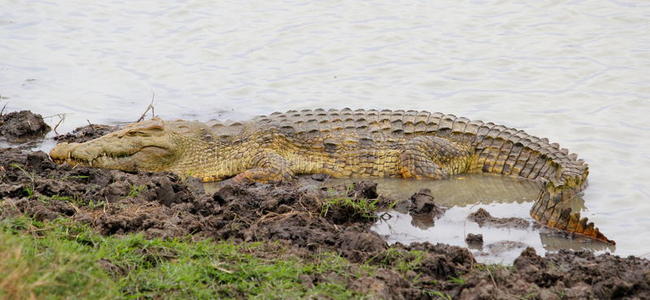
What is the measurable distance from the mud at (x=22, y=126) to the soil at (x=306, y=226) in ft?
5.80

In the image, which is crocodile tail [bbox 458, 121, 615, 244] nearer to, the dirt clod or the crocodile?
the crocodile

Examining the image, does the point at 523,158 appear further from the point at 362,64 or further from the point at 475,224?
the point at 362,64

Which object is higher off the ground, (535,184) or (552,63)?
(552,63)

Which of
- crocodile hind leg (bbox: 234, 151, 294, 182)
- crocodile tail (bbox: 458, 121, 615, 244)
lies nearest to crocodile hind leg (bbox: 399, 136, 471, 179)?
crocodile tail (bbox: 458, 121, 615, 244)

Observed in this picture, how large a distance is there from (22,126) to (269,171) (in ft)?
11.0

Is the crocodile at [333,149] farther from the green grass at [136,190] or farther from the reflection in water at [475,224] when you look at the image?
the green grass at [136,190]

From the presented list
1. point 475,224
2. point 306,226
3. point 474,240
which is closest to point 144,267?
point 306,226

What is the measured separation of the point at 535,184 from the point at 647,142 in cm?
178

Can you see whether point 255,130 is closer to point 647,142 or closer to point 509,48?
point 647,142

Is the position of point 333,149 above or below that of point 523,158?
below

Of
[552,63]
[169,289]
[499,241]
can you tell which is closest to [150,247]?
[169,289]

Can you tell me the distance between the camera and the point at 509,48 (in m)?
12.7

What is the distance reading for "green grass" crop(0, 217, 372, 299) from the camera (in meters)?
4.06

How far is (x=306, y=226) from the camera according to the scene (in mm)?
6078
